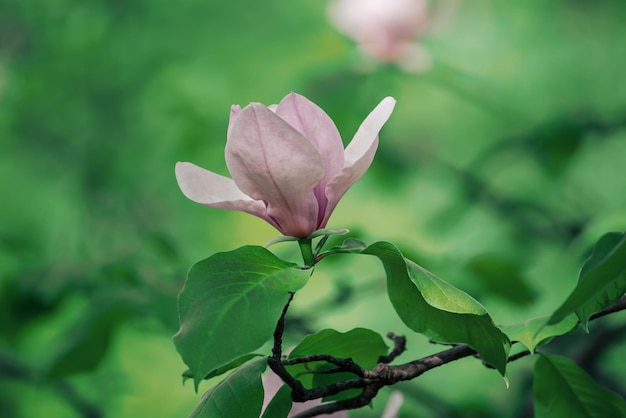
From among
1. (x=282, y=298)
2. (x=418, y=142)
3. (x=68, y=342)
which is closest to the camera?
(x=282, y=298)

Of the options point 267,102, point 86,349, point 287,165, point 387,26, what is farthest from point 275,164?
point 267,102

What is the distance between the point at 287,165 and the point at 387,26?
2.50 ft

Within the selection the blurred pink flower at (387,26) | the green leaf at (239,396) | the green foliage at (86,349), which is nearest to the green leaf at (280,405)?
the green leaf at (239,396)

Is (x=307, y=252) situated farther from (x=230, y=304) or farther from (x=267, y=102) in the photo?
(x=267, y=102)

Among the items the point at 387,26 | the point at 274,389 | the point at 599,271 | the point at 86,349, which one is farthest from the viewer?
the point at 387,26

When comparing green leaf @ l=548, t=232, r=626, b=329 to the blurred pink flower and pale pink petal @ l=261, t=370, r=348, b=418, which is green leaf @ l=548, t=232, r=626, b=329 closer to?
pale pink petal @ l=261, t=370, r=348, b=418

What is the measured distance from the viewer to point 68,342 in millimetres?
608

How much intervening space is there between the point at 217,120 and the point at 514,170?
45cm

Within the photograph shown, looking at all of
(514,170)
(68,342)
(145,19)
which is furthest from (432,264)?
(145,19)

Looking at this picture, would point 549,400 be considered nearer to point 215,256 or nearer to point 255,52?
point 215,256

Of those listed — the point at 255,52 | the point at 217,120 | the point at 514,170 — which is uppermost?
the point at 255,52

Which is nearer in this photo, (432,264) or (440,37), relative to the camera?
(432,264)

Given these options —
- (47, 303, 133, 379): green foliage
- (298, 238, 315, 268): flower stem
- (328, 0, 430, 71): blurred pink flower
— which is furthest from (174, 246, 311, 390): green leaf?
(328, 0, 430, 71): blurred pink flower

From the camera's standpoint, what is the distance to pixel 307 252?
0.24 metres
